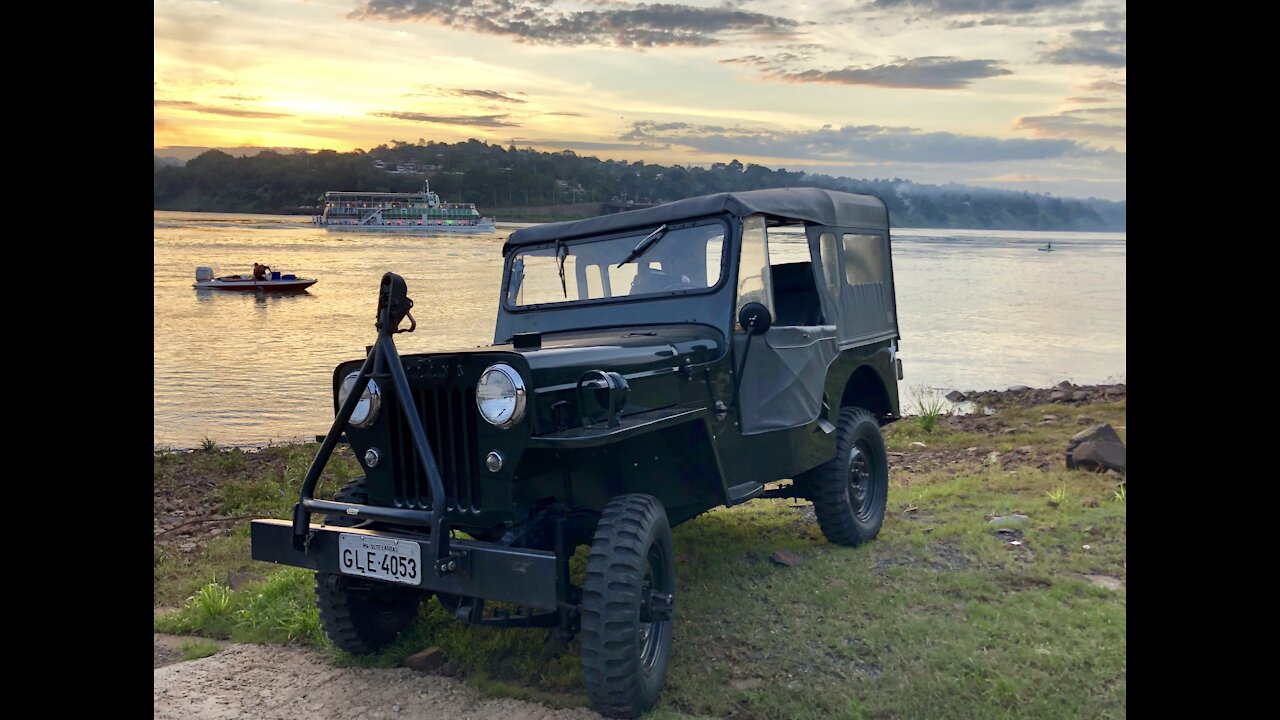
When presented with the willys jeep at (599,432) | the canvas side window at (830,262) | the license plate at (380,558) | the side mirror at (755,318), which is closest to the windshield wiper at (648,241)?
the willys jeep at (599,432)

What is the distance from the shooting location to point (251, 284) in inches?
859

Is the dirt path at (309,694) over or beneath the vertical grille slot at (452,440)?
beneath

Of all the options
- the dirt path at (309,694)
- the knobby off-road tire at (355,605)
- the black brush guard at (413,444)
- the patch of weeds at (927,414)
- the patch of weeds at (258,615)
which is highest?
the black brush guard at (413,444)

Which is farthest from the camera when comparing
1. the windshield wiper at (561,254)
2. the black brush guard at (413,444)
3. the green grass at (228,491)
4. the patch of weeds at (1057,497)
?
the patch of weeds at (1057,497)

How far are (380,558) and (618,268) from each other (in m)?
2.46

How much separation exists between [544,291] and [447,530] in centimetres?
246

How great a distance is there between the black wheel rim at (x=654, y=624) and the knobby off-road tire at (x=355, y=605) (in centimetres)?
129

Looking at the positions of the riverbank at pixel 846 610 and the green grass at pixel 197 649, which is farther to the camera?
the green grass at pixel 197 649

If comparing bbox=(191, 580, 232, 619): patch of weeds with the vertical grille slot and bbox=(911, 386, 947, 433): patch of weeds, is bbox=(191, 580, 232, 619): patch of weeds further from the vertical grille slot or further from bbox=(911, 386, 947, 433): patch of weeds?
bbox=(911, 386, 947, 433): patch of weeds

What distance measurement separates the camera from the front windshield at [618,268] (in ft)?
18.6

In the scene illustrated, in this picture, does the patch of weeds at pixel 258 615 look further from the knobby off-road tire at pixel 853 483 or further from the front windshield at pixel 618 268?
the knobby off-road tire at pixel 853 483

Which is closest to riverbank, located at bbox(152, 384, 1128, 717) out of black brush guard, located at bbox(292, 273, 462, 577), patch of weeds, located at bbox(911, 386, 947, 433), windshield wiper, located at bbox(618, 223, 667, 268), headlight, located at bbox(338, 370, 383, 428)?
black brush guard, located at bbox(292, 273, 462, 577)

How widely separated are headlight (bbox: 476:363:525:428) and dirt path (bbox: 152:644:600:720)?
1359mm

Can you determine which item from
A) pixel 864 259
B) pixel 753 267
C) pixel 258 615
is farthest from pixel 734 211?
pixel 258 615
